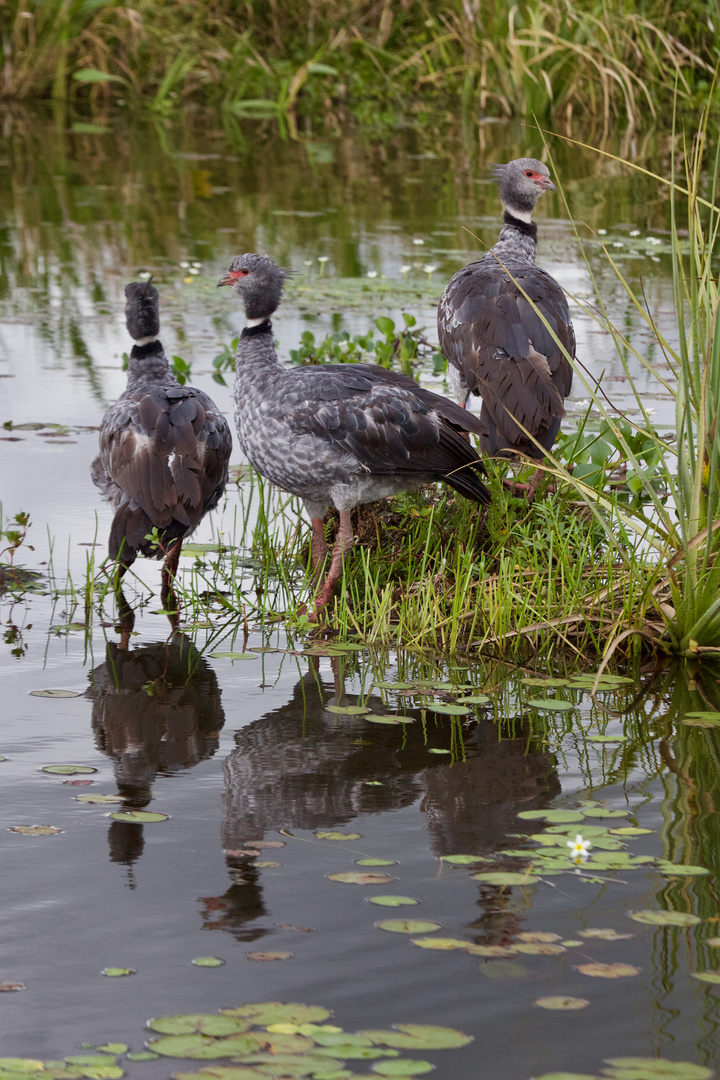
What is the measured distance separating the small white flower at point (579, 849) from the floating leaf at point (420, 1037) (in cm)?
78

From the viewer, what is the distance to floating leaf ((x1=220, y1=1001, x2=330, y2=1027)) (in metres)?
2.96

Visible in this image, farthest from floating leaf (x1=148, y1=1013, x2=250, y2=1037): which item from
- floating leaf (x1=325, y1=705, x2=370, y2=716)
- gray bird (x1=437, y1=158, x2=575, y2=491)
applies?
gray bird (x1=437, y1=158, x2=575, y2=491)

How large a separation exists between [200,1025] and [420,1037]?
0.44 metres

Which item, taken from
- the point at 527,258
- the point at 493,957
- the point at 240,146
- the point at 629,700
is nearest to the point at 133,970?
the point at 493,957

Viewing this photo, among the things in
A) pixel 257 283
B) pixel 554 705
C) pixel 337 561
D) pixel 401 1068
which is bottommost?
pixel 401 1068

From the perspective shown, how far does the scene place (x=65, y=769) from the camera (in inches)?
166

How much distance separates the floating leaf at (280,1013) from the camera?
2963mm

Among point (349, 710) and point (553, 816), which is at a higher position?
point (349, 710)

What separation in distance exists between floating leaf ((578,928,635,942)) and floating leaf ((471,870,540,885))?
0.78 ft

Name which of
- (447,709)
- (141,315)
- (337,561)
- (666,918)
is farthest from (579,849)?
(141,315)

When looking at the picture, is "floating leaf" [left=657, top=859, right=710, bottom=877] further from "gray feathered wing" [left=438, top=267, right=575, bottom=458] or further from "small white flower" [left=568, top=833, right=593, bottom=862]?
"gray feathered wing" [left=438, top=267, right=575, bottom=458]

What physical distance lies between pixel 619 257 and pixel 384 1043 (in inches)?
397

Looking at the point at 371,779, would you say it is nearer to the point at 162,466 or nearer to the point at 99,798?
the point at 99,798

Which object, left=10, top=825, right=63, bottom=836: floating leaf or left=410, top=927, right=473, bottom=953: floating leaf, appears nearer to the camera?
left=410, top=927, right=473, bottom=953: floating leaf
